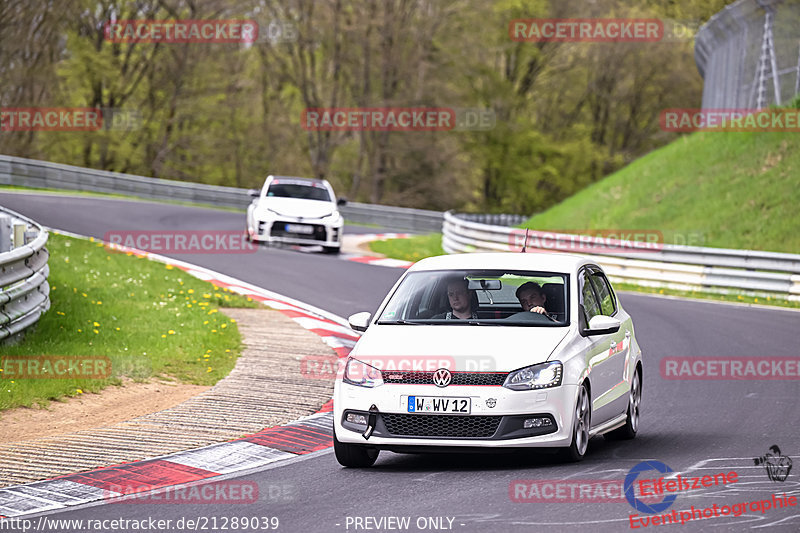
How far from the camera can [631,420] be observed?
9.52 meters

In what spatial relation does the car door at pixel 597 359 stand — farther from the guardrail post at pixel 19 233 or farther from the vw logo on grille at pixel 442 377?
the guardrail post at pixel 19 233

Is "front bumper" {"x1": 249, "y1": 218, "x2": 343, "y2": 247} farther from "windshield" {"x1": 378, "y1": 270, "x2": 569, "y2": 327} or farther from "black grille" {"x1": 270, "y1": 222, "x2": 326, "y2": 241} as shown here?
"windshield" {"x1": 378, "y1": 270, "x2": 569, "y2": 327}

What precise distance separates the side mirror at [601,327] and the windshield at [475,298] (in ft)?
0.61

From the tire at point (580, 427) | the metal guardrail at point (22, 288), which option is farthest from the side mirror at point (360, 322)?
the metal guardrail at point (22, 288)

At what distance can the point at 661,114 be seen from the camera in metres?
64.1

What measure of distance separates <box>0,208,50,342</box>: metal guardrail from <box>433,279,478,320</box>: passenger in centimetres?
478

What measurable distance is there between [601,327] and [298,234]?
18.4m

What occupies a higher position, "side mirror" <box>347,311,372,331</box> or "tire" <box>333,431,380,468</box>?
"side mirror" <box>347,311,372,331</box>

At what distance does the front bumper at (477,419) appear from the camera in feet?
25.0

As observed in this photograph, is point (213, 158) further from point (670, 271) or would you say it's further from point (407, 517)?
point (407, 517)

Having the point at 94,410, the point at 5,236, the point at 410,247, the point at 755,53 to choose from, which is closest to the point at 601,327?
the point at 94,410

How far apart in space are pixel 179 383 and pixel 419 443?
176 inches

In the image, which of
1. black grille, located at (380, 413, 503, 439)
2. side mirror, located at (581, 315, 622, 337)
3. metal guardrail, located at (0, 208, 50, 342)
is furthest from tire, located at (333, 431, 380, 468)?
metal guardrail, located at (0, 208, 50, 342)

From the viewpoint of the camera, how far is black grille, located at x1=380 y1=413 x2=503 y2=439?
765 centimetres
